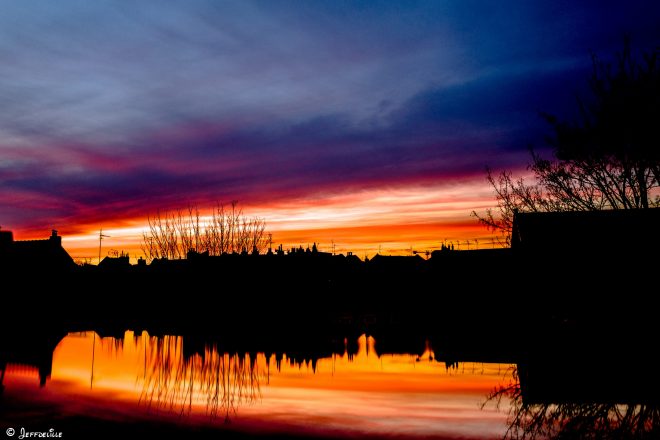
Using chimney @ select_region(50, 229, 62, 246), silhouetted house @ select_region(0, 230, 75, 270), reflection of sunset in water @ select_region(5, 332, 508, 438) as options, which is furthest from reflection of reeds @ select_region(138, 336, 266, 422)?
chimney @ select_region(50, 229, 62, 246)

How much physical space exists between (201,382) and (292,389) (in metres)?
3.30

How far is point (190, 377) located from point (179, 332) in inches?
676

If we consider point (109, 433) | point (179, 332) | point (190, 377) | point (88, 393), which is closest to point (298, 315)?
point (179, 332)

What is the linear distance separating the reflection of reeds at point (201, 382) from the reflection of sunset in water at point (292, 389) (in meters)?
0.03

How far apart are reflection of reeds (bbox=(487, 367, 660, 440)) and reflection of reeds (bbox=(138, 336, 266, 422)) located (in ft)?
22.1

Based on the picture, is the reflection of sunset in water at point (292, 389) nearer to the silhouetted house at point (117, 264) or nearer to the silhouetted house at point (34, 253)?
the silhouetted house at point (34, 253)

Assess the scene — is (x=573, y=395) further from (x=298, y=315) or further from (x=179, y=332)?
(x=298, y=315)

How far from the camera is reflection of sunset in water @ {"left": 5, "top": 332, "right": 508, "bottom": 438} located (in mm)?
12961

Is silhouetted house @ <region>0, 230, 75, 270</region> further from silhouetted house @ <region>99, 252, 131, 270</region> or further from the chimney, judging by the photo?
silhouetted house @ <region>99, 252, 131, 270</region>

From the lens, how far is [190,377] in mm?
19203

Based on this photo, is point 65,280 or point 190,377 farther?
point 65,280

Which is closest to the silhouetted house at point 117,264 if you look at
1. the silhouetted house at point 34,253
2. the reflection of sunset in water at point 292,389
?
the silhouetted house at point 34,253

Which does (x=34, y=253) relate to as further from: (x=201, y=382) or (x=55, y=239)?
(x=201, y=382)

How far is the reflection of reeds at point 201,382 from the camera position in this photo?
49.5 feet
